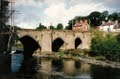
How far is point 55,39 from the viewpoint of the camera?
110 meters

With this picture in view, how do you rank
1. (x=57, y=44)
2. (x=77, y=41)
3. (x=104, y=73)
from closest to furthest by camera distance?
1. (x=104, y=73)
2. (x=57, y=44)
3. (x=77, y=41)

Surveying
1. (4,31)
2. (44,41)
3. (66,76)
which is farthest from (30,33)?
(66,76)

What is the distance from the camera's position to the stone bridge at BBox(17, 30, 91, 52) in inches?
4050

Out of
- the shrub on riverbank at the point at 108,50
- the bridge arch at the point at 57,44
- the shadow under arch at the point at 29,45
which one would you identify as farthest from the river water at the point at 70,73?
the bridge arch at the point at 57,44

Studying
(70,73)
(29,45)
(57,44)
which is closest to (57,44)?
(57,44)

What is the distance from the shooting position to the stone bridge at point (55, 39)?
103 meters

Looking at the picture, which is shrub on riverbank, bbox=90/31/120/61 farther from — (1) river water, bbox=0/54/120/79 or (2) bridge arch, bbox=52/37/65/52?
(2) bridge arch, bbox=52/37/65/52

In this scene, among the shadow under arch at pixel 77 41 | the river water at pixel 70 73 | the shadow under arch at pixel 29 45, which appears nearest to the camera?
the river water at pixel 70 73

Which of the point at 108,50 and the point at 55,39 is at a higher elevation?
the point at 55,39

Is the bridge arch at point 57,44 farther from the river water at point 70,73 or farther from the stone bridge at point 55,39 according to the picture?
the river water at point 70,73

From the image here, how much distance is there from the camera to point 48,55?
333 ft

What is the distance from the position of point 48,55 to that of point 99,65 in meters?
24.4

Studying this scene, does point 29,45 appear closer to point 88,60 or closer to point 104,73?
point 88,60

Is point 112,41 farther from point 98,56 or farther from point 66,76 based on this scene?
point 66,76
